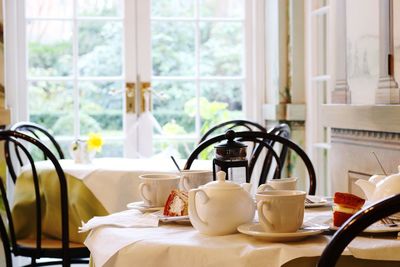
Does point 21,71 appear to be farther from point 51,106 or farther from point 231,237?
point 231,237

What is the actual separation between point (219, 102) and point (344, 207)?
3226mm

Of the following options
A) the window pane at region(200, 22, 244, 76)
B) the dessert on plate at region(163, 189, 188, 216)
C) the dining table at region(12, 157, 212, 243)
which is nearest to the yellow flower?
the dining table at region(12, 157, 212, 243)

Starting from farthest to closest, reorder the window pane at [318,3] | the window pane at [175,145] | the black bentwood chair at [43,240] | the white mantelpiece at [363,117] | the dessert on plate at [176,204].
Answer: the window pane at [175,145]
the window pane at [318,3]
the black bentwood chair at [43,240]
the white mantelpiece at [363,117]
the dessert on plate at [176,204]

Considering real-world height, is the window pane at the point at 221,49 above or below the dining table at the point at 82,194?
above

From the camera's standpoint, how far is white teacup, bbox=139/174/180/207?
6.35ft

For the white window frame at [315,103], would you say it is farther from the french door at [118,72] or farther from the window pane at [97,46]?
the window pane at [97,46]

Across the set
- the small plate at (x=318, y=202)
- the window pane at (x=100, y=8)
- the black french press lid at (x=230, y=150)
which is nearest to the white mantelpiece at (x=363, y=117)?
the small plate at (x=318, y=202)

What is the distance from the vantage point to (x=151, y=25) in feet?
15.5

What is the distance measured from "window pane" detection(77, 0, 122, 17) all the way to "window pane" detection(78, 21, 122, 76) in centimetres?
6

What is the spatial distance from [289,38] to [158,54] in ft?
2.74

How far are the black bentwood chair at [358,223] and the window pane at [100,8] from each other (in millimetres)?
3691

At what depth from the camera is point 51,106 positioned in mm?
4668

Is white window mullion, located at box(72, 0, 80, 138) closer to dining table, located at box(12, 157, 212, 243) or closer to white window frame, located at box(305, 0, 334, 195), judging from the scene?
dining table, located at box(12, 157, 212, 243)

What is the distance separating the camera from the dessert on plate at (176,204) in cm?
180
